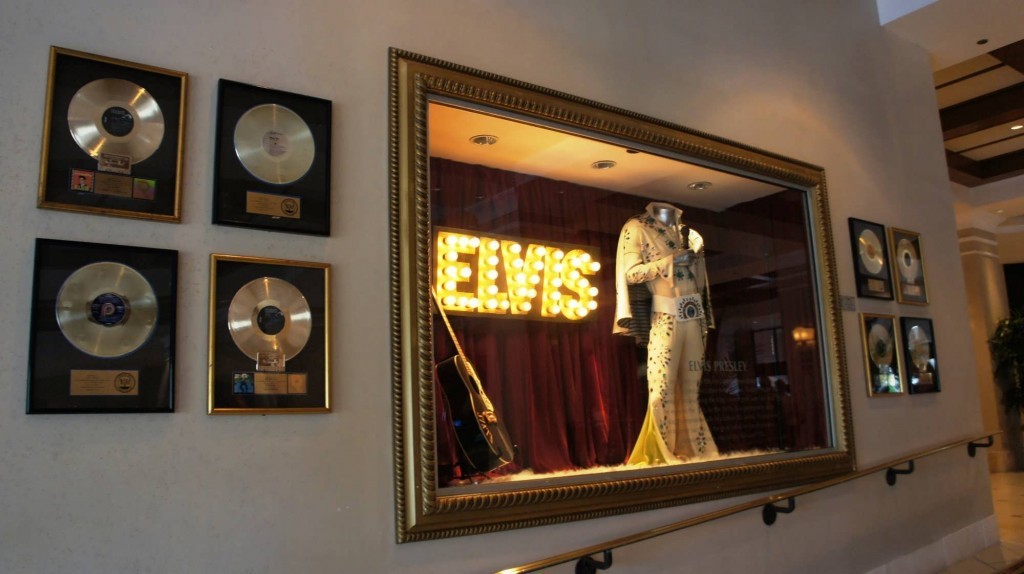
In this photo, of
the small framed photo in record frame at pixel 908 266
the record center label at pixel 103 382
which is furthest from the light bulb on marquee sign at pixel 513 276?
the small framed photo in record frame at pixel 908 266

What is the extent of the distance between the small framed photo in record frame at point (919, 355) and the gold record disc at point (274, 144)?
3.96 meters

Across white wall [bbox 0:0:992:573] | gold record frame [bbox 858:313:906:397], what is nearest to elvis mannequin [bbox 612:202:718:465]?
white wall [bbox 0:0:992:573]

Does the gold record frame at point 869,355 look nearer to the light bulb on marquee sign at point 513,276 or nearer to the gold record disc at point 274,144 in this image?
the light bulb on marquee sign at point 513,276

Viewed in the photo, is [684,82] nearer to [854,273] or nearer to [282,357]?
[854,273]

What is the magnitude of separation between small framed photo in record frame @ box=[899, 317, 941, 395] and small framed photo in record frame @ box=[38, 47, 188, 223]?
436cm

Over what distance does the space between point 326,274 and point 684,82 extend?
7.40 ft

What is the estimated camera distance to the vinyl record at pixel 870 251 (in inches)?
183

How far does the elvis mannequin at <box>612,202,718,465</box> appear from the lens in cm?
360

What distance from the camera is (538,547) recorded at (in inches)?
110

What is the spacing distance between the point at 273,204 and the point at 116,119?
50 cm

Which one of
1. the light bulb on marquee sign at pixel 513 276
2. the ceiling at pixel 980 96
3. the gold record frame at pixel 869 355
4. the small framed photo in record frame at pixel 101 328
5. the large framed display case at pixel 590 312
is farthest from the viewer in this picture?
the ceiling at pixel 980 96

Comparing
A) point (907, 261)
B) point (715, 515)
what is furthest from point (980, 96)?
point (715, 515)

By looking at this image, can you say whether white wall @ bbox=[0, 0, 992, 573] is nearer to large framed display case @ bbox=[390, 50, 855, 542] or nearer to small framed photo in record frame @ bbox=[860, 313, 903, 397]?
large framed display case @ bbox=[390, 50, 855, 542]

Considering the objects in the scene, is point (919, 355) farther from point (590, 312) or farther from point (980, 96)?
point (980, 96)
